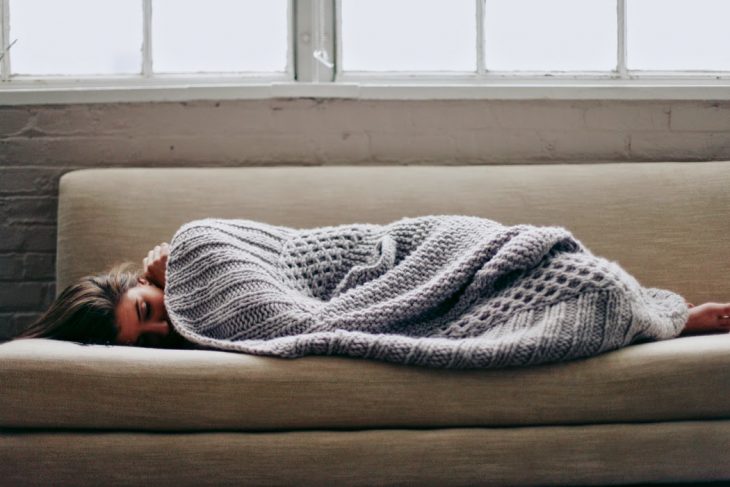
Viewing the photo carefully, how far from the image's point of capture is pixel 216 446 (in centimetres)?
153

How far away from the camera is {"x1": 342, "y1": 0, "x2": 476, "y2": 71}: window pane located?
2730mm

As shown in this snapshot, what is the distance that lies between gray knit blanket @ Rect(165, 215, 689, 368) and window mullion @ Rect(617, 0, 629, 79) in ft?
3.27

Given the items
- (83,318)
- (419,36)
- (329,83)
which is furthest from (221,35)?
(83,318)

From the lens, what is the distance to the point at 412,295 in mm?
1761

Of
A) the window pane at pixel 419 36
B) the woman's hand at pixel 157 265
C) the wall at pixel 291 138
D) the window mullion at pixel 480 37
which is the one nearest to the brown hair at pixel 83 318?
the woman's hand at pixel 157 265

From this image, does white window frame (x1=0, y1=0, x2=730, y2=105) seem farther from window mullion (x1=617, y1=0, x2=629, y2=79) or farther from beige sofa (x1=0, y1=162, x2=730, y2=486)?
beige sofa (x1=0, y1=162, x2=730, y2=486)

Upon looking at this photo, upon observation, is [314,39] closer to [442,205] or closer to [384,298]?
[442,205]

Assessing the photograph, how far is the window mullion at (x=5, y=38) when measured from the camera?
8.70ft

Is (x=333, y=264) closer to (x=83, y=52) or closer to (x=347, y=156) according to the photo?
(x=347, y=156)

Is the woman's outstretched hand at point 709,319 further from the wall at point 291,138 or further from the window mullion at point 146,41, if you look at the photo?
the window mullion at point 146,41

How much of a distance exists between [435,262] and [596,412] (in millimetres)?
501

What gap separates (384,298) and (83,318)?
70cm

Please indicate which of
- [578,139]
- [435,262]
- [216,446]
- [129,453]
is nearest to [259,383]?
[216,446]

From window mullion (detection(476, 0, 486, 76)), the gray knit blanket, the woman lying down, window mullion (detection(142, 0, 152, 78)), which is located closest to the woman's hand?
the woman lying down
